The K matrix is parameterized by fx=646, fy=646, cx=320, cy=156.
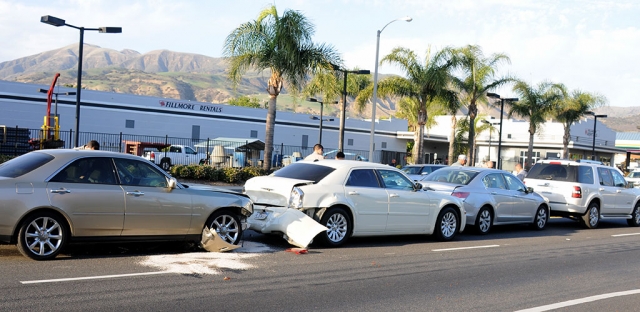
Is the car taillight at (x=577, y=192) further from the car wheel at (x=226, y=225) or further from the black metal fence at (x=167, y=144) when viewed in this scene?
the black metal fence at (x=167, y=144)

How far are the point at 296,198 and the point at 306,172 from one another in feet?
2.84

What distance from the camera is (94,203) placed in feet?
28.8

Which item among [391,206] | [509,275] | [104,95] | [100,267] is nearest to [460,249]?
[391,206]

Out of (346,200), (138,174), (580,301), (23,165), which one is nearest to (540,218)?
(346,200)

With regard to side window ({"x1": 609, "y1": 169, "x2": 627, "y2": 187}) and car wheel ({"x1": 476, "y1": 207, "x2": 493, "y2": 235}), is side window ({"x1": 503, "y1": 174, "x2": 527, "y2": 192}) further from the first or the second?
side window ({"x1": 609, "y1": 169, "x2": 627, "y2": 187})

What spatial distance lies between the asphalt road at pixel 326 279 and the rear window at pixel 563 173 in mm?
5261

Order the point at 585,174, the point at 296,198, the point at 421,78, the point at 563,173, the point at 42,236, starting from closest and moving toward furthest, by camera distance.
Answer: the point at 42,236 < the point at 296,198 < the point at 585,174 < the point at 563,173 < the point at 421,78

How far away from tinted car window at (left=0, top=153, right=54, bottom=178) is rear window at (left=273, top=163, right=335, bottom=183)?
4171 millimetres

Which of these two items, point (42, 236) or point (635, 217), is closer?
point (42, 236)

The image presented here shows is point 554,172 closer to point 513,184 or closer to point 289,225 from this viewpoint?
point 513,184

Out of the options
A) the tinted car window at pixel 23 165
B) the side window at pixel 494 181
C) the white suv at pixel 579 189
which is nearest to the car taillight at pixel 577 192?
the white suv at pixel 579 189

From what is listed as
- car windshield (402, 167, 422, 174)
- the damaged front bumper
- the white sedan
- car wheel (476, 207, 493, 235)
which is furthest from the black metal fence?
car wheel (476, 207, 493, 235)

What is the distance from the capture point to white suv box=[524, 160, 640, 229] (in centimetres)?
1734

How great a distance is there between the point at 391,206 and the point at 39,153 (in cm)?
616
